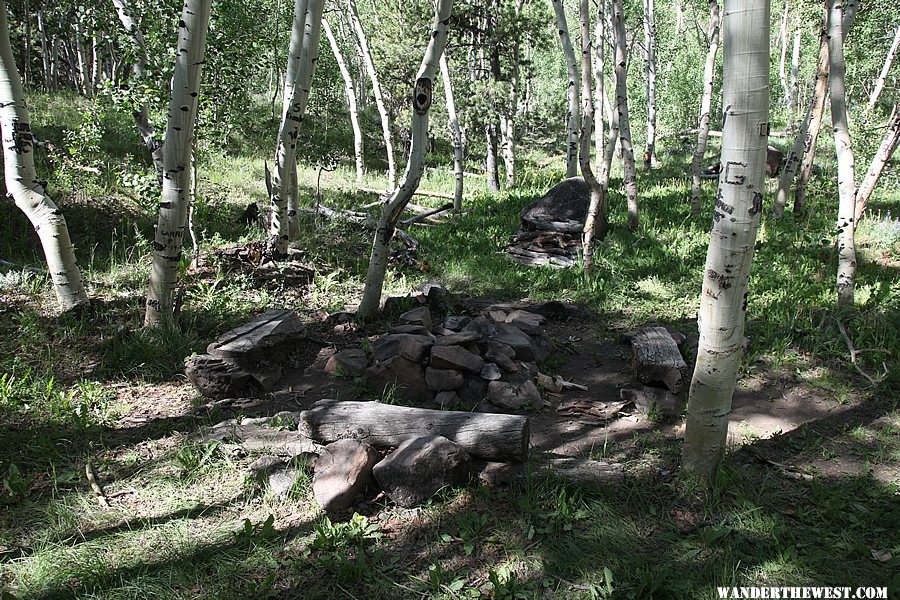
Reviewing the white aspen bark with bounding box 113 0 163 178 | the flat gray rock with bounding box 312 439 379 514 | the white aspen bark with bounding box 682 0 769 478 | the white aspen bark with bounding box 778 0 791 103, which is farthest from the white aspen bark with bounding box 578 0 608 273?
the white aspen bark with bounding box 778 0 791 103

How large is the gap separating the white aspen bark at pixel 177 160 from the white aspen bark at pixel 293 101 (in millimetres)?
1871

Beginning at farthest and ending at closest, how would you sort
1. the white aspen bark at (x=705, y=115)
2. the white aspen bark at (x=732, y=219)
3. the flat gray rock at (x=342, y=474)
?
the white aspen bark at (x=705, y=115) < the flat gray rock at (x=342, y=474) < the white aspen bark at (x=732, y=219)

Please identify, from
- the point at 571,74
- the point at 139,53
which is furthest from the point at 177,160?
the point at 571,74

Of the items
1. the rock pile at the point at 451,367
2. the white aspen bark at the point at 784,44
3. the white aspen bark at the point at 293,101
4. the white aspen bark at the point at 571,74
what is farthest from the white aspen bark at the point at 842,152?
the white aspen bark at the point at 784,44

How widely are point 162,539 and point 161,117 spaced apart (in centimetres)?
479

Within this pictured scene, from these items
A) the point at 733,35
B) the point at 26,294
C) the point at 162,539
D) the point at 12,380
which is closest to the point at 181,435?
the point at 162,539

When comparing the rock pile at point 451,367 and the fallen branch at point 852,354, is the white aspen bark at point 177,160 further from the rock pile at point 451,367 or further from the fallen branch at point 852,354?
the fallen branch at point 852,354

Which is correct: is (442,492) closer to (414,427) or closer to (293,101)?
(414,427)

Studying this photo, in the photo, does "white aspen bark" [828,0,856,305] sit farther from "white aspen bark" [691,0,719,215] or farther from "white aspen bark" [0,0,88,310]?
"white aspen bark" [0,0,88,310]

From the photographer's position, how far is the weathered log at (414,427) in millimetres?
3621

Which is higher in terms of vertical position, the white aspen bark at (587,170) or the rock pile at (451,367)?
the white aspen bark at (587,170)

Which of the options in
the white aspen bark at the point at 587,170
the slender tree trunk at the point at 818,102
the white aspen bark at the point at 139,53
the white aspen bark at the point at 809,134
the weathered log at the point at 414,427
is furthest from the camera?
the white aspen bark at the point at 809,134

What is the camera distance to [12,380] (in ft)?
→ 14.7

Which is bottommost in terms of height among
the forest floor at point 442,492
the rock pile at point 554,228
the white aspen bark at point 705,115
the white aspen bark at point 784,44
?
the forest floor at point 442,492
